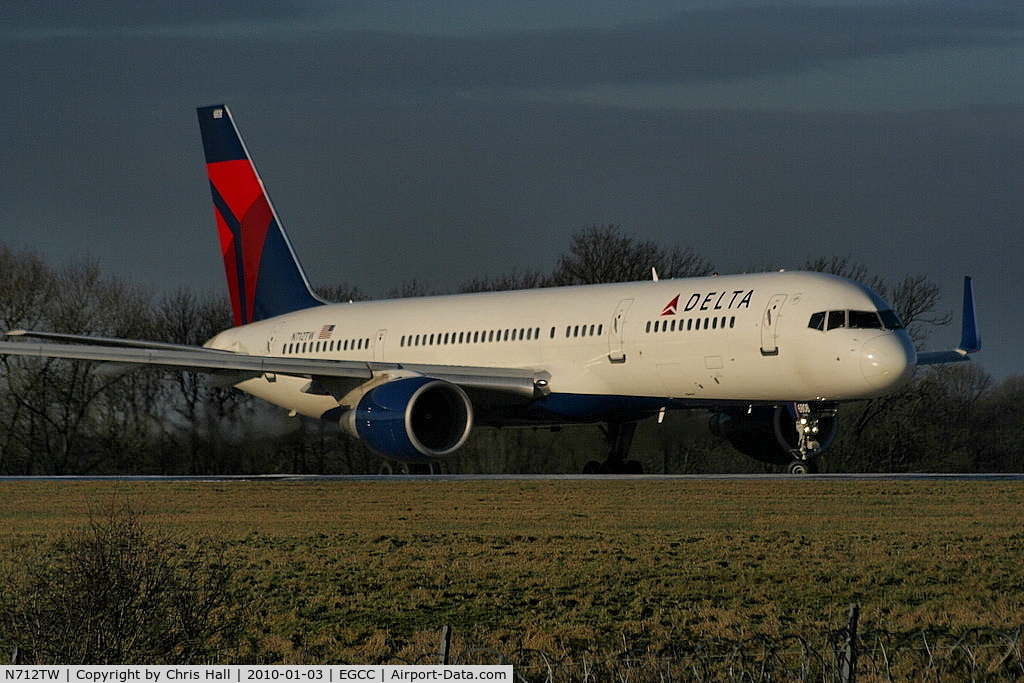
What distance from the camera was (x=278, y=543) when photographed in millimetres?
20906

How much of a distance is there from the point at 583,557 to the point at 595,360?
1317 cm

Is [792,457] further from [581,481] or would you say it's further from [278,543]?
[278,543]

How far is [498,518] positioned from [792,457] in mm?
12005

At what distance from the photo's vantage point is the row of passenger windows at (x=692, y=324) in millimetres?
30359

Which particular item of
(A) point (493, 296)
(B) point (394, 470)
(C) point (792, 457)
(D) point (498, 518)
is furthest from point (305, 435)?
(D) point (498, 518)

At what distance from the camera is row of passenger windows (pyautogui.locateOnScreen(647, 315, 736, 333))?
30.4 meters

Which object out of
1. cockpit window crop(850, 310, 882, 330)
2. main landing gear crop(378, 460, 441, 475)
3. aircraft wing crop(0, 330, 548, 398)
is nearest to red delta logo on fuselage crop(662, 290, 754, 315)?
cockpit window crop(850, 310, 882, 330)

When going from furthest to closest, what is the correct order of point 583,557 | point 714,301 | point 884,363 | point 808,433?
point 808,433
point 714,301
point 884,363
point 583,557

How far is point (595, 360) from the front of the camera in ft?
107

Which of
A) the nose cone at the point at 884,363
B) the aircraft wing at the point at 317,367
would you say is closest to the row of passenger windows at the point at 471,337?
the aircraft wing at the point at 317,367

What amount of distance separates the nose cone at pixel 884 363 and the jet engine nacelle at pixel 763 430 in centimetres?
431

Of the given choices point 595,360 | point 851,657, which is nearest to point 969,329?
point 595,360

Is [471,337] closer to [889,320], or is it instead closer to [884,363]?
[889,320]

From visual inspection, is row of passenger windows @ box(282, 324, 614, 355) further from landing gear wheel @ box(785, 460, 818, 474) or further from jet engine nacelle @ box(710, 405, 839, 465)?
landing gear wheel @ box(785, 460, 818, 474)
